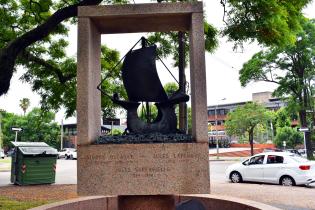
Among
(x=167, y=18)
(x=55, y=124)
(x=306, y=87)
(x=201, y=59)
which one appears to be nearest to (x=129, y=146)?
(x=201, y=59)

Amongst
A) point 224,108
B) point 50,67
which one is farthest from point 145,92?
point 224,108

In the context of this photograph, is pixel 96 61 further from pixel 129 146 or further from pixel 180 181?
pixel 180 181

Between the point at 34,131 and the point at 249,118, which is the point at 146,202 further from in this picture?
the point at 34,131

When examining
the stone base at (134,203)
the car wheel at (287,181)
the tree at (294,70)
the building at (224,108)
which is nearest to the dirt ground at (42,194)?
the stone base at (134,203)

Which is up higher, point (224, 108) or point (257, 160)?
point (224, 108)

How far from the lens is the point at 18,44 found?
923cm

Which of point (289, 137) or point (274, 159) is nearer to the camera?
point (274, 159)

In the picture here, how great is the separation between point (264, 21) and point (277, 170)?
25.5 ft

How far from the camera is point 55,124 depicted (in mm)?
66250

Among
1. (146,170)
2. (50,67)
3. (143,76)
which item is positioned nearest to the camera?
(146,170)

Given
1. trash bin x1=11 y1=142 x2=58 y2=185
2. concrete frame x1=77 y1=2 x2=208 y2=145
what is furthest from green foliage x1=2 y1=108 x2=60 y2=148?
concrete frame x1=77 y1=2 x2=208 y2=145

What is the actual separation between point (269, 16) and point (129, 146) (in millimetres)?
5073

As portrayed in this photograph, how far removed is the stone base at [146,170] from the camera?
534cm

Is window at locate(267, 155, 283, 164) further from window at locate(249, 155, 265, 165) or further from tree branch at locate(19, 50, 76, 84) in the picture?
tree branch at locate(19, 50, 76, 84)
